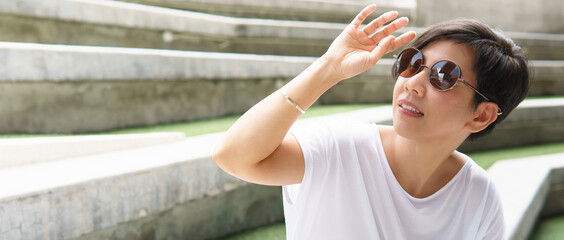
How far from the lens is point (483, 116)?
67.2 inches

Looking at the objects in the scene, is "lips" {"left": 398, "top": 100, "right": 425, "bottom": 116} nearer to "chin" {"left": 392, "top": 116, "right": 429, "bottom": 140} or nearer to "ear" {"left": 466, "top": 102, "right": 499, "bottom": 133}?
"chin" {"left": 392, "top": 116, "right": 429, "bottom": 140}

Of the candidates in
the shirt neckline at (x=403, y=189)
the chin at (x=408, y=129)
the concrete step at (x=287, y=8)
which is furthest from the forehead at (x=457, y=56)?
the concrete step at (x=287, y=8)

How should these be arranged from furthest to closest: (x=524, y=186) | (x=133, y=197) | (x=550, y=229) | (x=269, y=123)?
(x=550, y=229) < (x=524, y=186) < (x=133, y=197) < (x=269, y=123)

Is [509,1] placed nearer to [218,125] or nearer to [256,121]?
[218,125]

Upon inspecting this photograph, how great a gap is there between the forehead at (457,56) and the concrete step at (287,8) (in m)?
4.28

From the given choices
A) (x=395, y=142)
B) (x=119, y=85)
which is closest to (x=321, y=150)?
(x=395, y=142)

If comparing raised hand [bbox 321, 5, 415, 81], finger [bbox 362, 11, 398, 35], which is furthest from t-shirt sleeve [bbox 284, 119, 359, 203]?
finger [bbox 362, 11, 398, 35]

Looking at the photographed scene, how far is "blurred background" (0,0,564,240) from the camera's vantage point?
6.66 ft

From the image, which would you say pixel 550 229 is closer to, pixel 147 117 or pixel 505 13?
pixel 147 117

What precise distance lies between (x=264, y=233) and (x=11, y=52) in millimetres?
1647

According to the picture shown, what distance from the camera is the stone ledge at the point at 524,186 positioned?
265 cm

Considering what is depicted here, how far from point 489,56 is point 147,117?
2.60 metres

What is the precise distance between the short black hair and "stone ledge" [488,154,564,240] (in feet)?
3.41

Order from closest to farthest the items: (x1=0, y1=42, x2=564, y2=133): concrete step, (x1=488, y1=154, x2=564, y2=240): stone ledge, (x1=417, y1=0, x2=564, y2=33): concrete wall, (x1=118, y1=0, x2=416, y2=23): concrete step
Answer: (x1=488, y1=154, x2=564, y2=240): stone ledge
(x1=0, y1=42, x2=564, y2=133): concrete step
(x1=118, y1=0, x2=416, y2=23): concrete step
(x1=417, y1=0, x2=564, y2=33): concrete wall
